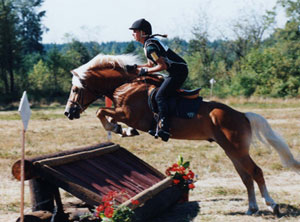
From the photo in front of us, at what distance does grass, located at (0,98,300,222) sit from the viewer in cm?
643

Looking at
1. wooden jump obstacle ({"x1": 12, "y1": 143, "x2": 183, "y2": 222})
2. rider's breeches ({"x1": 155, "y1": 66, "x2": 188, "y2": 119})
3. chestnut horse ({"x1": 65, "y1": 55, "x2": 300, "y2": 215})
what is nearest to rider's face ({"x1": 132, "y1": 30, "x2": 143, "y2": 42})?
chestnut horse ({"x1": 65, "y1": 55, "x2": 300, "y2": 215})

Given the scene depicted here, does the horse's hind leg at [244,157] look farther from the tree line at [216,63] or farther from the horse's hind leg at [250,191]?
the tree line at [216,63]

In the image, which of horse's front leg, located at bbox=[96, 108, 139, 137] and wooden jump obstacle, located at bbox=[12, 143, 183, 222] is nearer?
wooden jump obstacle, located at bbox=[12, 143, 183, 222]

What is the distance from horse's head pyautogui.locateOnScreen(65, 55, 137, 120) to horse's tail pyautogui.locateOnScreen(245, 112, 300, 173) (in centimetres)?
184

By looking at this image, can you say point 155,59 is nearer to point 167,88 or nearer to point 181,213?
point 167,88

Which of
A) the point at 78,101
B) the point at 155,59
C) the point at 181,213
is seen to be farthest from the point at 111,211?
the point at 155,59

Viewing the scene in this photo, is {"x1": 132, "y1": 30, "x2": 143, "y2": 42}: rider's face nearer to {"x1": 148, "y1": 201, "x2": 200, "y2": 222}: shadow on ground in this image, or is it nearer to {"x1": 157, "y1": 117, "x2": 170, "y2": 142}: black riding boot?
{"x1": 157, "y1": 117, "x2": 170, "y2": 142}: black riding boot

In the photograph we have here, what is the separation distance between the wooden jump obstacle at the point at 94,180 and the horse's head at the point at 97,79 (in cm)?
72

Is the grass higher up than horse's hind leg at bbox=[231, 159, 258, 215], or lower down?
lower down

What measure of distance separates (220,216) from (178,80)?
198cm

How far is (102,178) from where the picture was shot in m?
5.13

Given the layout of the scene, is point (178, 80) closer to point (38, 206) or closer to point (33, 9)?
point (38, 206)

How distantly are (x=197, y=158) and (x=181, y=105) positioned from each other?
5.01 meters

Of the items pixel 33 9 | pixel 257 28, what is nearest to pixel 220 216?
pixel 257 28
